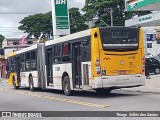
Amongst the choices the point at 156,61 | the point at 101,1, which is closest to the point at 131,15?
the point at 101,1

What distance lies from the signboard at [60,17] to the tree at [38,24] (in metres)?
50.3

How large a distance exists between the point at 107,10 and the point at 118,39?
48209 millimetres

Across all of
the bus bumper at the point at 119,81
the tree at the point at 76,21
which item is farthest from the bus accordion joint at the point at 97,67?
the tree at the point at 76,21

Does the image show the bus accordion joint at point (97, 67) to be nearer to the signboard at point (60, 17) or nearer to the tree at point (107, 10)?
the signboard at point (60, 17)

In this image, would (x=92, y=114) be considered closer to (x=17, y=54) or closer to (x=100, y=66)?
(x=100, y=66)

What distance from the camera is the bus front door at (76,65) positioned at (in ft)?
63.6

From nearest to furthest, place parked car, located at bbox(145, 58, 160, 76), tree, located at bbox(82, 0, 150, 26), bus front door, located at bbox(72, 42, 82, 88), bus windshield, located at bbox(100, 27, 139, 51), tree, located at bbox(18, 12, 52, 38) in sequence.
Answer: bus windshield, located at bbox(100, 27, 139, 51) < bus front door, located at bbox(72, 42, 82, 88) < parked car, located at bbox(145, 58, 160, 76) < tree, located at bbox(82, 0, 150, 26) < tree, located at bbox(18, 12, 52, 38)

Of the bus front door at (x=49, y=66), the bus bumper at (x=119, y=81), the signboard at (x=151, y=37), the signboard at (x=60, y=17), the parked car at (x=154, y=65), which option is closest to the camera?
the bus bumper at (x=119, y=81)

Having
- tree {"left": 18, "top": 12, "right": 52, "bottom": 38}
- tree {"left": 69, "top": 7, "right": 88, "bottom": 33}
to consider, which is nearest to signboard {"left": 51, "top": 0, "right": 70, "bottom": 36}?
tree {"left": 69, "top": 7, "right": 88, "bottom": 33}

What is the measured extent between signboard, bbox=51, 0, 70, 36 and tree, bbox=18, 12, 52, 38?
5028 cm

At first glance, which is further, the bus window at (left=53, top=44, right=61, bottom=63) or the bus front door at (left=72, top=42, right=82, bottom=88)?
the bus window at (left=53, top=44, right=61, bottom=63)

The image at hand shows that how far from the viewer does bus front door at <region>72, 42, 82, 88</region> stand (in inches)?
763

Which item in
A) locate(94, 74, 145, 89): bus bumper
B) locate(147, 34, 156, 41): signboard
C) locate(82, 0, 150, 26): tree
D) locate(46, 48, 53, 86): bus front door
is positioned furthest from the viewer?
locate(82, 0, 150, 26): tree

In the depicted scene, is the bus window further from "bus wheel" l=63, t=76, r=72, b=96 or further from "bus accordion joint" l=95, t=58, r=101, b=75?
"bus accordion joint" l=95, t=58, r=101, b=75
